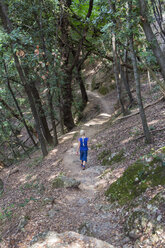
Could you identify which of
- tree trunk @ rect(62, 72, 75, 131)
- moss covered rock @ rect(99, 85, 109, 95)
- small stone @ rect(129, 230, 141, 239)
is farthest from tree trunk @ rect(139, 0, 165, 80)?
moss covered rock @ rect(99, 85, 109, 95)

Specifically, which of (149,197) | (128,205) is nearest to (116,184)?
(128,205)

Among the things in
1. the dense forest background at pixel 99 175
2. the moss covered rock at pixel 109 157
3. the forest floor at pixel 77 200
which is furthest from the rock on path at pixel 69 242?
the moss covered rock at pixel 109 157

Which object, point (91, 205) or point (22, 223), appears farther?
point (91, 205)

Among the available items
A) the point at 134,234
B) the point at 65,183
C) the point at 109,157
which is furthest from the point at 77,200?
the point at 109,157

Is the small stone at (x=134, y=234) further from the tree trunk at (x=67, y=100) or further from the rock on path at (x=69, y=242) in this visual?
the tree trunk at (x=67, y=100)

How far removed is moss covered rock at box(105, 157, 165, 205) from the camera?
18.0 ft

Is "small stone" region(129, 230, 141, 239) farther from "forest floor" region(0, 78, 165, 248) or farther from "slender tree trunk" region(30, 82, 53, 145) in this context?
"slender tree trunk" region(30, 82, 53, 145)

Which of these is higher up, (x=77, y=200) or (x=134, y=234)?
(x=134, y=234)

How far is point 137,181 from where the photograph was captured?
599cm

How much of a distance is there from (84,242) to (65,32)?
15.0m

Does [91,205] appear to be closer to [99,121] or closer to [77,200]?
[77,200]

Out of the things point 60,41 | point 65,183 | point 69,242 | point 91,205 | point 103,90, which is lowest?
point 91,205

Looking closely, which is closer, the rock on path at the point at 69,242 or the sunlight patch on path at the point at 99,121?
the rock on path at the point at 69,242

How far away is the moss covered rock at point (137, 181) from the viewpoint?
5496mm
